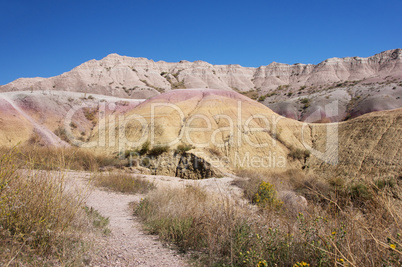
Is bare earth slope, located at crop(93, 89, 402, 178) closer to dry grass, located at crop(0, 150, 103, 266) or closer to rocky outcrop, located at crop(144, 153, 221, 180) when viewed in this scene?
rocky outcrop, located at crop(144, 153, 221, 180)

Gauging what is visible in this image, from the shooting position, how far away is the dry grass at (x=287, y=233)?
224 centimetres

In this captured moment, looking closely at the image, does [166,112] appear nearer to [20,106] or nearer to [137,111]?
[137,111]

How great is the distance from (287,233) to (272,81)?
6701 cm

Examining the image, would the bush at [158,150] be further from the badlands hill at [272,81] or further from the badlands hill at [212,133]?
the badlands hill at [272,81]

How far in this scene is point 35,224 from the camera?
2846 mm

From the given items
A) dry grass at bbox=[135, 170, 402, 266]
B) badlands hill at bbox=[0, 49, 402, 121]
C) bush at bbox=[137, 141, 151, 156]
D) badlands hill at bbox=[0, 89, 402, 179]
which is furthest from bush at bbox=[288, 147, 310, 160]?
badlands hill at bbox=[0, 49, 402, 121]

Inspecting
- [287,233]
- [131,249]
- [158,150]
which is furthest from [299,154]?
[131,249]

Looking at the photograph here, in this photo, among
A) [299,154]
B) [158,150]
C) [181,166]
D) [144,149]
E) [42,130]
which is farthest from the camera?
[42,130]

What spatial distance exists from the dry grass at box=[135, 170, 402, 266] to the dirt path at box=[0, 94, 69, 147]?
13.9 metres

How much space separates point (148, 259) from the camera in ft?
11.1

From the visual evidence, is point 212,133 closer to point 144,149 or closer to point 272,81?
point 144,149

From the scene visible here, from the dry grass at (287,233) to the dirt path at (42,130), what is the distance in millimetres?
Result: 13924

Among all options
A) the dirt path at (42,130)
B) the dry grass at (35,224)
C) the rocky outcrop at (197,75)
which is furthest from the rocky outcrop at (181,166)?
the rocky outcrop at (197,75)

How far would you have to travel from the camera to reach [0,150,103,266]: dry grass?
8.61 feet
